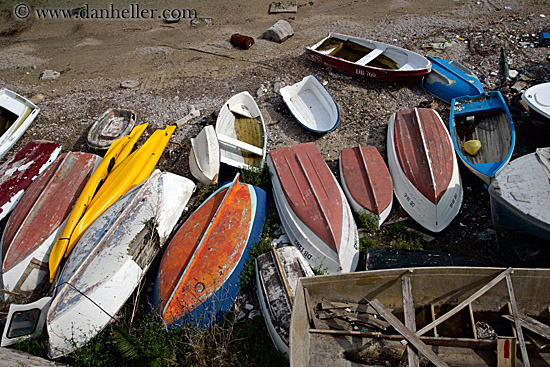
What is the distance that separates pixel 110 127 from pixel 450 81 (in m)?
7.99

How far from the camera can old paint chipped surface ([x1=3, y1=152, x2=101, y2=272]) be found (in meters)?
6.80

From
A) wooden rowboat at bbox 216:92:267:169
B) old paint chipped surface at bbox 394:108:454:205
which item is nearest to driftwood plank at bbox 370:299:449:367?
old paint chipped surface at bbox 394:108:454:205

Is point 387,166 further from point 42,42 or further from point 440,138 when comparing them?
point 42,42

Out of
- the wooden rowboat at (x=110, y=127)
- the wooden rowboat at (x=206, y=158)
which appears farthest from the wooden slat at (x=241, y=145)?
the wooden rowboat at (x=110, y=127)

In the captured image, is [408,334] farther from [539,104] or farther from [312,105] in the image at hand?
[312,105]

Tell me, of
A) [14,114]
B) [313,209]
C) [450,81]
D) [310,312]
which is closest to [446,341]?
[310,312]

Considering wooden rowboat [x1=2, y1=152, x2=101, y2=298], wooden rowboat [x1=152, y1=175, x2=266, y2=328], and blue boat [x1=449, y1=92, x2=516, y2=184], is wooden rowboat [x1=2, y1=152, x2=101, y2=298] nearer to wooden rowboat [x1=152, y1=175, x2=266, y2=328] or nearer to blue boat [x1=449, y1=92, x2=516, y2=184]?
wooden rowboat [x1=152, y1=175, x2=266, y2=328]

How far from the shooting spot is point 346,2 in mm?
13258

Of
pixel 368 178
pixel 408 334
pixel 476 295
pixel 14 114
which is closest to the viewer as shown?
pixel 408 334

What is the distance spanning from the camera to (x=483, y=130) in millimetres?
8188

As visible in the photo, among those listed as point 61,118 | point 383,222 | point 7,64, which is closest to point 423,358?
point 383,222

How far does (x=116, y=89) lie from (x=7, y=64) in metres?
4.46

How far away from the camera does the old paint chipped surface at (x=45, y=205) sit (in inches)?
268

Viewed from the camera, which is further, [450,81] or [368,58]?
[368,58]
